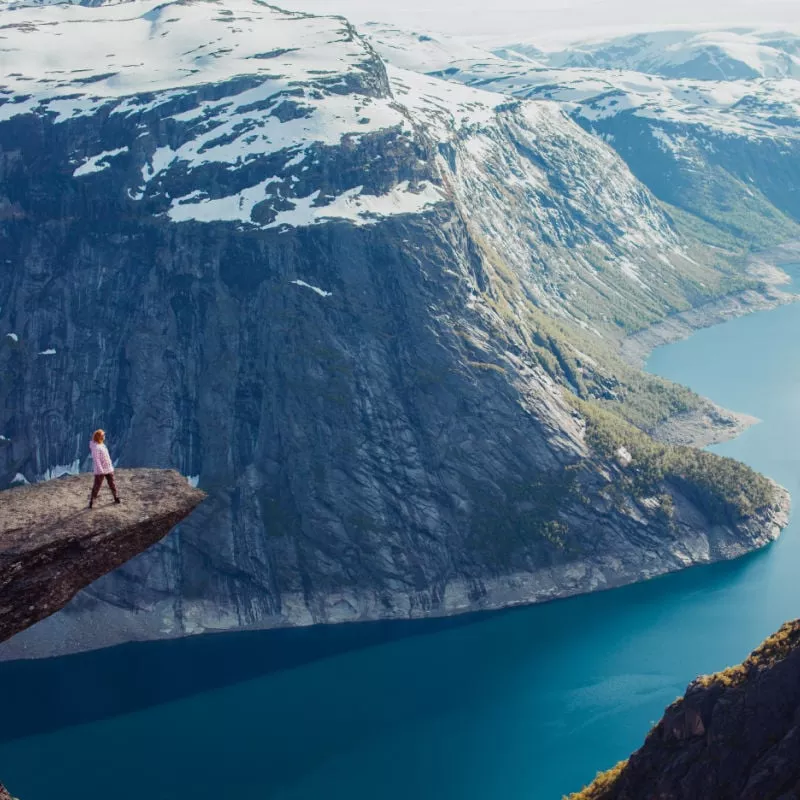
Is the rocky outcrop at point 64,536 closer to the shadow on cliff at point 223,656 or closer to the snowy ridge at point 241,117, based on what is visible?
the shadow on cliff at point 223,656

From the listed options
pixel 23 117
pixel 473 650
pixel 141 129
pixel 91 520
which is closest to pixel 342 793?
pixel 473 650

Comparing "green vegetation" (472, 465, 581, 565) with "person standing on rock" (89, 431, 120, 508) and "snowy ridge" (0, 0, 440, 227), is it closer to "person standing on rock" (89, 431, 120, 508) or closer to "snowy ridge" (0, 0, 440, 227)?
"snowy ridge" (0, 0, 440, 227)

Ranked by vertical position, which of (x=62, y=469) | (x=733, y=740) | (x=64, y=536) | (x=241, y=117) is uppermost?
(x=64, y=536)

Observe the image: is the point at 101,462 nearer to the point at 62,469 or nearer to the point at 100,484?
the point at 100,484

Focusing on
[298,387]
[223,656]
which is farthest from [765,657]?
[298,387]

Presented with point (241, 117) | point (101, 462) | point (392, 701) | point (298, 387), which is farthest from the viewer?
point (241, 117)

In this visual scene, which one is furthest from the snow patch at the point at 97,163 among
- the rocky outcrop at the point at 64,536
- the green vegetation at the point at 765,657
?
the rocky outcrop at the point at 64,536

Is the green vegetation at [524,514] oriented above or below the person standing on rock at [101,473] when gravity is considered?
below
